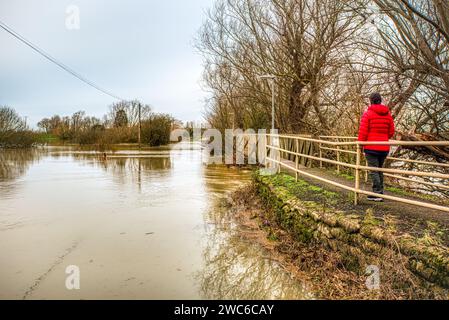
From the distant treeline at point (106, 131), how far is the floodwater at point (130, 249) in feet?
119

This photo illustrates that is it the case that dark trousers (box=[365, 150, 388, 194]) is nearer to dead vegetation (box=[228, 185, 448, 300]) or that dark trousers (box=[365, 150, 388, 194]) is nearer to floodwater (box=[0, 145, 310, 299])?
dead vegetation (box=[228, 185, 448, 300])

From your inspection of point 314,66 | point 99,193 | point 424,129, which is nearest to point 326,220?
point 424,129

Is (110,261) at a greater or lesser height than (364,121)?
lesser

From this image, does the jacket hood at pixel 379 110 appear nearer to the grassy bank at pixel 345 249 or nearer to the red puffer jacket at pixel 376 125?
the red puffer jacket at pixel 376 125

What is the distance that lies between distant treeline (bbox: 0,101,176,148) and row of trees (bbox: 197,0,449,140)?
85.5 feet

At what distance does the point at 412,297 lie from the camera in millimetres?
3633

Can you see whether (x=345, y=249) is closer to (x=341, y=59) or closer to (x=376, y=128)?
(x=376, y=128)

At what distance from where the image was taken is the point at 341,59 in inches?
474

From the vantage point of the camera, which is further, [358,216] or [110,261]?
[110,261]

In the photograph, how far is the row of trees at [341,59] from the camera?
25.0 ft

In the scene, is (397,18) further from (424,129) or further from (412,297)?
(412,297)

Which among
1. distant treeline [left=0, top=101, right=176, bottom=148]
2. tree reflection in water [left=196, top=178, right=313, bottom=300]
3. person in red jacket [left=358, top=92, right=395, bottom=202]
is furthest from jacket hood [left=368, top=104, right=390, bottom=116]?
distant treeline [left=0, top=101, right=176, bottom=148]

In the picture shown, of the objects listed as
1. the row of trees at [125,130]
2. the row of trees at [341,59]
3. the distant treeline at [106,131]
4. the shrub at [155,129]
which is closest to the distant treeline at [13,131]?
the distant treeline at [106,131]

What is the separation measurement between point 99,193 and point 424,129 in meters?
10.3
